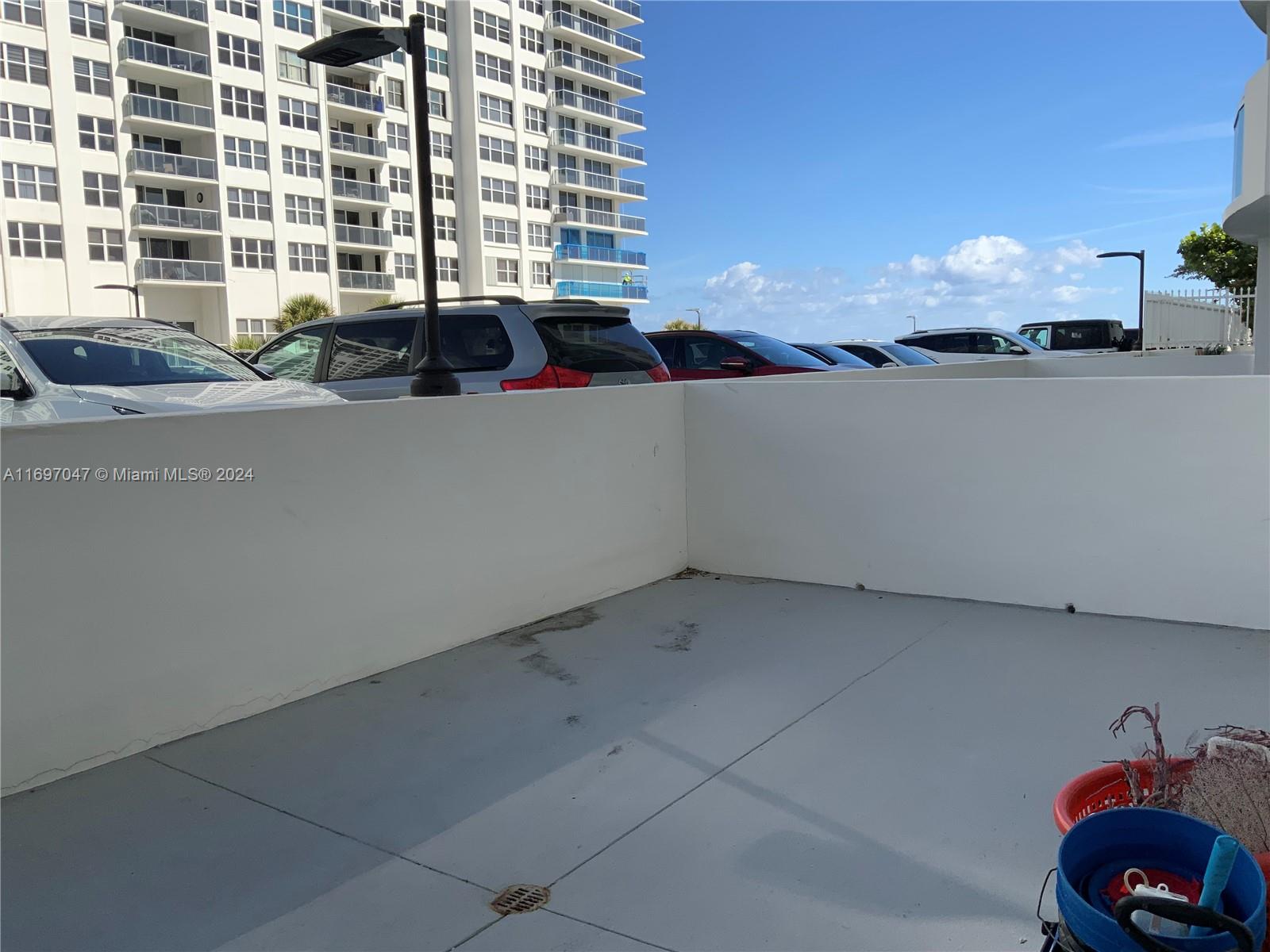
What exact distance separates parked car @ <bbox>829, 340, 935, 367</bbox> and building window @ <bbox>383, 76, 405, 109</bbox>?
166 ft

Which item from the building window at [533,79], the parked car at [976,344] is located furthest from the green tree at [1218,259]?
the building window at [533,79]

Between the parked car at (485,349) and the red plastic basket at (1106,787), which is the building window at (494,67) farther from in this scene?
the red plastic basket at (1106,787)

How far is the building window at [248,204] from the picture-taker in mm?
50375

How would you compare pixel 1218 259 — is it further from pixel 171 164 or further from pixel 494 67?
pixel 171 164

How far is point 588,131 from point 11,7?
38.2 m

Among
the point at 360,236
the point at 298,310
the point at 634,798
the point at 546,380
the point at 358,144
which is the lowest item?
the point at 634,798

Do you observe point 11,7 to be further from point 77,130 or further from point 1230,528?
point 1230,528

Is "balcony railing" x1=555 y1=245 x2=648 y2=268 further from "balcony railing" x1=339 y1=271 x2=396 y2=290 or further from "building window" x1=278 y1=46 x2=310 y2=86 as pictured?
"building window" x1=278 y1=46 x2=310 y2=86

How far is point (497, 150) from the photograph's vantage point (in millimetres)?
64312

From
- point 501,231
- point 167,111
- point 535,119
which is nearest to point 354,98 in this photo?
point 167,111

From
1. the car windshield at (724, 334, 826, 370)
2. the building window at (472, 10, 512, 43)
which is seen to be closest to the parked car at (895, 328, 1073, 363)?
the car windshield at (724, 334, 826, 370)

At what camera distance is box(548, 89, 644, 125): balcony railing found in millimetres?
68188

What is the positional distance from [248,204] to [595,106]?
28.8 meters

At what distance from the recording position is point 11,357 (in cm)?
632
